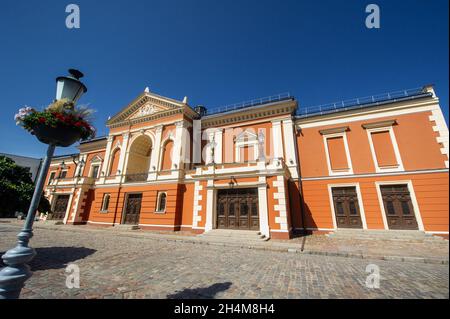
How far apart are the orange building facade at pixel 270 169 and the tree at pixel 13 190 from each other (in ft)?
6.39

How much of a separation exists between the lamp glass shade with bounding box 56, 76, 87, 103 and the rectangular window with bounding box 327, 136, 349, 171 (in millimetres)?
14280

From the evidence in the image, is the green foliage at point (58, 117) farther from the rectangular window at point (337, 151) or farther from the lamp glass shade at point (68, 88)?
the rectangular window at point (337, 151)

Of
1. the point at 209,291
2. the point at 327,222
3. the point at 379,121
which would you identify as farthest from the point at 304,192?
the point at 209,291

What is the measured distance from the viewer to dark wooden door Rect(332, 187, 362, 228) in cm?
1198

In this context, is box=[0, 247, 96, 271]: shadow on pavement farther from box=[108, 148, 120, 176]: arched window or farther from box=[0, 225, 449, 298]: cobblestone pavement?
box=[108, 148, 120, 176]: arched window

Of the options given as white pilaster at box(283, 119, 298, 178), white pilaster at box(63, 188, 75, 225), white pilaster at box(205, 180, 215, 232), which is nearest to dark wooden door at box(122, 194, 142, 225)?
white pilaster at box(205, 180, 215, 232)

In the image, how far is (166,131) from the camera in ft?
57.3

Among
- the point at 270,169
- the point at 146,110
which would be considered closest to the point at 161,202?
the point at 270,169

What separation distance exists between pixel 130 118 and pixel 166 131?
A: 17.4ft

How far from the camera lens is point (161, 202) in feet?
50.6

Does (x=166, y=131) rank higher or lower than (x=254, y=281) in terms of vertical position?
higher

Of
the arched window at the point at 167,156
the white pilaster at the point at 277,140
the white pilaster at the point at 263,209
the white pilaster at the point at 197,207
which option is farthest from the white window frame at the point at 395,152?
the arched window at the point at 167,156

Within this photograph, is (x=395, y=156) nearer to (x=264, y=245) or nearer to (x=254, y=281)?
(x=264, y=245)

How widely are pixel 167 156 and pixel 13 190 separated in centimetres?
1063
